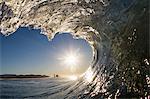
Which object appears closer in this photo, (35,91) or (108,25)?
(108,25)

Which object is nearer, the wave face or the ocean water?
the wave face

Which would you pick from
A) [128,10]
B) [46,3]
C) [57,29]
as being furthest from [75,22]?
[128,10]

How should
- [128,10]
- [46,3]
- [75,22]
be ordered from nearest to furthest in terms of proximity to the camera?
[128,10]
[46,3]
[75,22]

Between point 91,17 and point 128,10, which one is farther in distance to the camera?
point 91,17

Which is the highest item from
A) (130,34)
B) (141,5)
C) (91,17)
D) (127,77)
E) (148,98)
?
(91,17)

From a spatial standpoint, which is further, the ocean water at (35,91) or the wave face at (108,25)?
the ocean water at (35,91)

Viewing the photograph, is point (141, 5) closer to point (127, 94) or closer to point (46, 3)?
point (127, 94)

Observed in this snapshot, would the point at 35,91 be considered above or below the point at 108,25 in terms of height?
below

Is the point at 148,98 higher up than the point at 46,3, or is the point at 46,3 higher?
the point at 46,3
